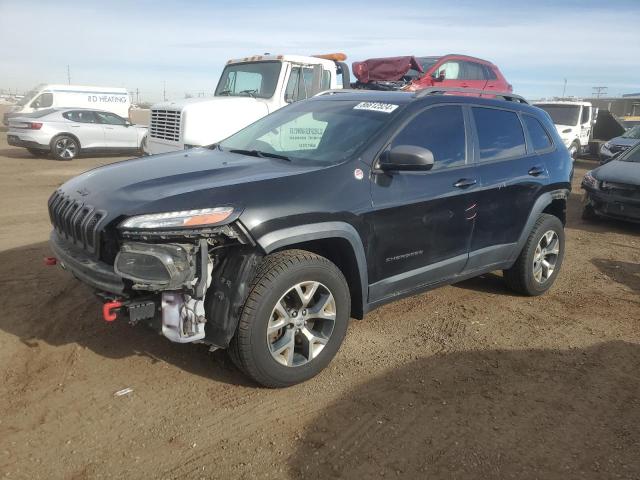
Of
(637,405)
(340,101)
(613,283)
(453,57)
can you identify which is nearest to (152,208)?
(340,101)

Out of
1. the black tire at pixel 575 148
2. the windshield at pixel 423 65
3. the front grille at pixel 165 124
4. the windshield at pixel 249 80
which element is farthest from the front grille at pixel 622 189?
the black tire at pixel 575 148

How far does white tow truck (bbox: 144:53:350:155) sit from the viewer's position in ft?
28.5

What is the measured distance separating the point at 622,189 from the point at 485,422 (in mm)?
6578

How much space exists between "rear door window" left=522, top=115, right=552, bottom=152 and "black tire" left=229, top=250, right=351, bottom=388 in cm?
266

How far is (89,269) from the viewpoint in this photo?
3025mm

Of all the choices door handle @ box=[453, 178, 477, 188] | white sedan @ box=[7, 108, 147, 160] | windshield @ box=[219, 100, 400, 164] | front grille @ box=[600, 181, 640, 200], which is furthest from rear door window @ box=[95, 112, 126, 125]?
door handle @ box=[453, 178, 477, 188]

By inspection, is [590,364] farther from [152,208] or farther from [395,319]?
[152,208]

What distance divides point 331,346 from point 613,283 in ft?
12.6

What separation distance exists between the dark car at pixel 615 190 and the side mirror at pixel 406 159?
6.03 m

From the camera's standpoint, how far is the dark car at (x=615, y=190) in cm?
805

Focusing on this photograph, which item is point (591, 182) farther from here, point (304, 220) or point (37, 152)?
point (37, 152)

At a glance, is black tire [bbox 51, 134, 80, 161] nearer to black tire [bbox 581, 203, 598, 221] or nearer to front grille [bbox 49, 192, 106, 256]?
front grille [bbox 49, 192, 106, 256]

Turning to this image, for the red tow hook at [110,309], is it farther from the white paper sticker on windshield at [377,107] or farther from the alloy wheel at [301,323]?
the white paper sticker on windshield at [377,107]

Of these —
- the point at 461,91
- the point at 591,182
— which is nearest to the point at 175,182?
the point at 461,91
